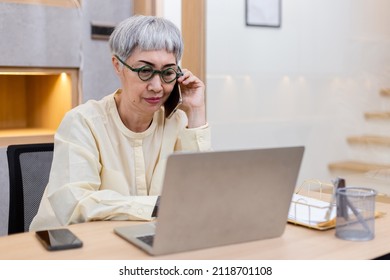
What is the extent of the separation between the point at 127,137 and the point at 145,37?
0.34 meters

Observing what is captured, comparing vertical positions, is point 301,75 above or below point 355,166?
above

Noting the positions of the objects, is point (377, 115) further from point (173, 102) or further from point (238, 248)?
point (238, 248)

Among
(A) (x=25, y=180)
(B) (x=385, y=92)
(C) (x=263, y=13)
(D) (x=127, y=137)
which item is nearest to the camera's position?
(D) (x=127, y=137)

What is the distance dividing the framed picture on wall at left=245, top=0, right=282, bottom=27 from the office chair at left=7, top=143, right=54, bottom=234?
1910 millimetres

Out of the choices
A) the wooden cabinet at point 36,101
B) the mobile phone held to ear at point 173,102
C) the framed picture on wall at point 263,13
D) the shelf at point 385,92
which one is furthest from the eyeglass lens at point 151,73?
the shelf at point 385,92

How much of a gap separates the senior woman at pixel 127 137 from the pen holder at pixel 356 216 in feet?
1.67

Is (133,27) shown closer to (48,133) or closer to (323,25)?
(48,133)

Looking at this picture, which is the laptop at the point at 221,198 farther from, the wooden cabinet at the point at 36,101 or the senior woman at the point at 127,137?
the wooden cabinet at the point at 36,101

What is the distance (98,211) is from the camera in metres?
1.51

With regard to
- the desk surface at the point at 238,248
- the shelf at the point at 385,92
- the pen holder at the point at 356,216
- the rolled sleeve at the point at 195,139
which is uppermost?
the shelf at the point at 385,92

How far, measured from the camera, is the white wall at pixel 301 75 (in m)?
3.46

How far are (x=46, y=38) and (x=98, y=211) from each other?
187cm

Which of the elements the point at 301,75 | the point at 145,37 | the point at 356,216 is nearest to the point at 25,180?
the point at 145,37

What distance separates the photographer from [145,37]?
170 centimetres
